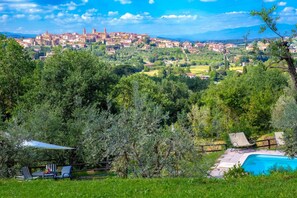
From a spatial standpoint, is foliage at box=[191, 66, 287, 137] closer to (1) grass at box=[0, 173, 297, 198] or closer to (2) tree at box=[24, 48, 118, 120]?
(2) tree at box=[24, 48, 118, 120]

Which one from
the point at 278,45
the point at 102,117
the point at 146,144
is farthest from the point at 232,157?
the point at 146,144

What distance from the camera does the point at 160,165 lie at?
10.6 meters

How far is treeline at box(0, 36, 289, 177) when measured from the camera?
10.4m

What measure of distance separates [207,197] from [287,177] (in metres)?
2.80

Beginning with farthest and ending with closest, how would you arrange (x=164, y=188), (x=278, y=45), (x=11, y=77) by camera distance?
(x=11, y=77)
(x=278, y=45)
(x=164, y=188)

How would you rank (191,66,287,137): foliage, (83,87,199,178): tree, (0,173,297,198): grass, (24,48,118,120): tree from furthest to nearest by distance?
(191,66,287,137): foliage
(24,48,118,120): tree
(83,87,199,178): tree
(0,173,297,198): grass

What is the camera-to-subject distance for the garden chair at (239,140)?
19.1 metres

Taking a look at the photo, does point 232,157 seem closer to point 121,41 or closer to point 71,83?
point 71,83

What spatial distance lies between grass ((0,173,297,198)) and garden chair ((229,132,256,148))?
33.1 feet

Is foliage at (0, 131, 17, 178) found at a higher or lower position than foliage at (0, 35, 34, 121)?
lower

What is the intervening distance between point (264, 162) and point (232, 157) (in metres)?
1.65

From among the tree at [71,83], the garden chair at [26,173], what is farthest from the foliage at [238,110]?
the garden chair at [26,173]

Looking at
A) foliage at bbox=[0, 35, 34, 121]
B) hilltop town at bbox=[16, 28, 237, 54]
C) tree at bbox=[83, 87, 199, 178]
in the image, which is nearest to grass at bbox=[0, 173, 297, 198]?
tree at bbox=[83, 87, 199, 178]

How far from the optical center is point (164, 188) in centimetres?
834
